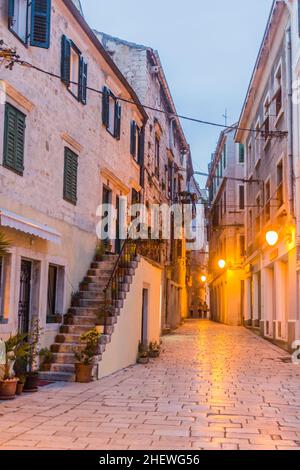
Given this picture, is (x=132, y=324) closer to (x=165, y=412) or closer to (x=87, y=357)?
(x=87, y=357)

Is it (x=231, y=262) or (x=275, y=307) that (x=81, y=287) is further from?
(x=231, y=262)

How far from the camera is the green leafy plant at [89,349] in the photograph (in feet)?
34.8

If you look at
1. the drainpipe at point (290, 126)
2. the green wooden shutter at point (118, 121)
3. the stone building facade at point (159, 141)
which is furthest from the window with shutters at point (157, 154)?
the drainpipe at point (290, 126)

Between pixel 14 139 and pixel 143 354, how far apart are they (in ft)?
22.1

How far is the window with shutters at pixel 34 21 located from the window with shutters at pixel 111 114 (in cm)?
485

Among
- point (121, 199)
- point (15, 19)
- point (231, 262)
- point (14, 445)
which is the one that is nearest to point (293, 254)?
point (121, 199)

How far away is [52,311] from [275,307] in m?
9.80

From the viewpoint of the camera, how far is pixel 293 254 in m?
15.7

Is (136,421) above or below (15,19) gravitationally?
below

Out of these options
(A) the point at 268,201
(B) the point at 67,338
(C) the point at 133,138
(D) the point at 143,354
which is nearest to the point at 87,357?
(B) the point at 67,338

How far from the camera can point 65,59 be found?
12391 mm

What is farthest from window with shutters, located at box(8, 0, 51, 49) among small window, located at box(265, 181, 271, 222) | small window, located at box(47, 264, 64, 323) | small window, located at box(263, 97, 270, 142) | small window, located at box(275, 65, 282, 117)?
small window, located at box(265, 181, 271, 222)

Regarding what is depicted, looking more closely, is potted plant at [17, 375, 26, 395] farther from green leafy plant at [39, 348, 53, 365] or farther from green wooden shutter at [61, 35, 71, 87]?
green wooden shutter at [61, 35, 71, 87]
